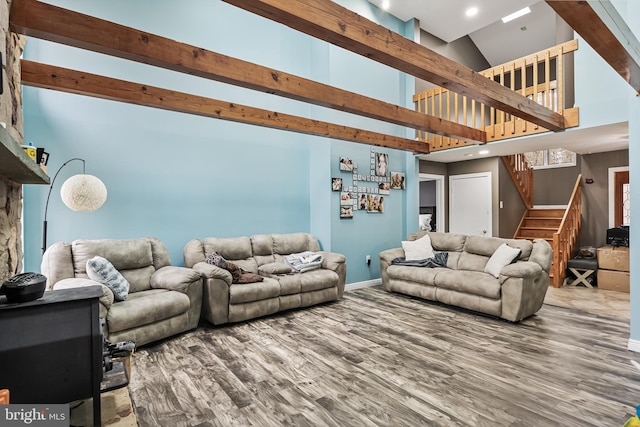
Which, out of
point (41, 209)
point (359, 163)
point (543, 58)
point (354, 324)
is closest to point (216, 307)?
point (354, 324)

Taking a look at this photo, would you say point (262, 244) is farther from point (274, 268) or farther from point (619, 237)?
point (619, 237)

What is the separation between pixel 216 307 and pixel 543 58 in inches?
213

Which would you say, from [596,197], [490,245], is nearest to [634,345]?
[490,245]

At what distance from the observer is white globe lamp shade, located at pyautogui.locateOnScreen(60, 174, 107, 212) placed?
2980 millimetres

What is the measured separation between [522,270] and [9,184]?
4355 mm

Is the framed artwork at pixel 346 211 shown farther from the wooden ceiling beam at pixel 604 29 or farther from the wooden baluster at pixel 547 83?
the wooden ceiling beam at pixel 604 29

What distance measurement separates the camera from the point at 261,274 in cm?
436

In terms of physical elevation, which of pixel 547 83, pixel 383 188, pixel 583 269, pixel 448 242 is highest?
pixel 547 83

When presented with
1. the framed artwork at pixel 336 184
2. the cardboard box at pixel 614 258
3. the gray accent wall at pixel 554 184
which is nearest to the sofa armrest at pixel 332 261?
the framed artwork at pixel 336 184

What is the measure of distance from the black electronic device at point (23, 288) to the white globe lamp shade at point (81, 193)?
7.23ft

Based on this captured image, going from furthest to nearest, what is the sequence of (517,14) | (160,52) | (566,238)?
(517,14)
(566,238)
(160,52)

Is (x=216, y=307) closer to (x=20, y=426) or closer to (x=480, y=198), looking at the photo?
(x=20, y=426)

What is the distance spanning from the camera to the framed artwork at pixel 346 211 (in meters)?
5.21

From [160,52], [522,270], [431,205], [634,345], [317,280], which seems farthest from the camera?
[431,205]
